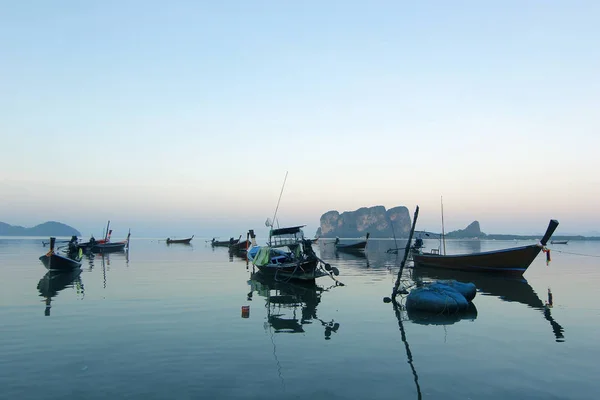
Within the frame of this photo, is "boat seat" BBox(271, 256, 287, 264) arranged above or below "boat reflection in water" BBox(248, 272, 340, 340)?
above

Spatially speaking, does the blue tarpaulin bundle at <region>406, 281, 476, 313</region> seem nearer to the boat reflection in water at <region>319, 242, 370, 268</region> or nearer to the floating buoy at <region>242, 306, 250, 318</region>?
the floating buoy at <region>242, 306, 250, 318</region>

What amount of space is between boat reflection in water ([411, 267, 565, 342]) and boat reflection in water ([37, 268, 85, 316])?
2425 cm

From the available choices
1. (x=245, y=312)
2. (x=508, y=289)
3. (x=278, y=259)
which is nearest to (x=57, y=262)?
(x=278, y=259)

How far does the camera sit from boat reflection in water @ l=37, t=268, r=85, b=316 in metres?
27.0

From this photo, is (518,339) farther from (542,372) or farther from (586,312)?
(586,312)

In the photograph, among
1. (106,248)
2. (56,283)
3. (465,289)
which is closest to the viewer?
(465,289)

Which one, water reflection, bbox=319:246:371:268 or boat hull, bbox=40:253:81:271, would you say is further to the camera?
water reflection, bbox=319:246:371:268

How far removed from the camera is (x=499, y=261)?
41.6m

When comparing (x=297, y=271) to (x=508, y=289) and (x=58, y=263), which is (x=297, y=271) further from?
(x=58, y=263)

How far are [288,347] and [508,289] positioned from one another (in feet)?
77.8

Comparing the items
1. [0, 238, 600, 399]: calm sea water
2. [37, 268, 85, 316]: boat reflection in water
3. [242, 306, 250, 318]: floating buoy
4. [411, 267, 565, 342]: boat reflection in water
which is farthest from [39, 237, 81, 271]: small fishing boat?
[411, 267, 565, 342]: boat reflection in water

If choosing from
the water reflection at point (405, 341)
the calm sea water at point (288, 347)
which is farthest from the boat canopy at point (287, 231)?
the water reflection at point (405, 341)

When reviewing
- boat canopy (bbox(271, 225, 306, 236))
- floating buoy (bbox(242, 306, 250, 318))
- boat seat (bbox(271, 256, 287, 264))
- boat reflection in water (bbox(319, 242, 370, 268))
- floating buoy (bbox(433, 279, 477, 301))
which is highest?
boat canopy (bbox(271, 225, 306, 236))

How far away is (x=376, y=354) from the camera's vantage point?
14.5 meters
